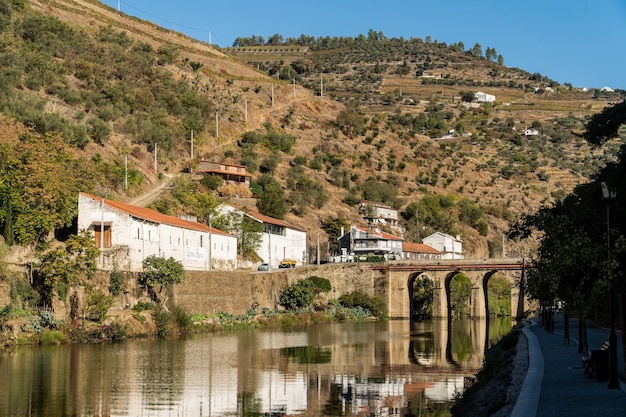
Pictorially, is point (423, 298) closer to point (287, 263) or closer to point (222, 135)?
point (287, 263)

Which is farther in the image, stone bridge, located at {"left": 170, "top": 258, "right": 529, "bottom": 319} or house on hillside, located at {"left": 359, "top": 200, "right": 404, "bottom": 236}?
house on hillside, located at {"left": 359, "top": 200, "right": 404, "bottom": 236}

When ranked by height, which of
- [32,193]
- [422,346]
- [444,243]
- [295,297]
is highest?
[444,243]

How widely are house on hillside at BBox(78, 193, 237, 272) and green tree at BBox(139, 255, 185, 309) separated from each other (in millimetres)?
903

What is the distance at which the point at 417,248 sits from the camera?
124 meters

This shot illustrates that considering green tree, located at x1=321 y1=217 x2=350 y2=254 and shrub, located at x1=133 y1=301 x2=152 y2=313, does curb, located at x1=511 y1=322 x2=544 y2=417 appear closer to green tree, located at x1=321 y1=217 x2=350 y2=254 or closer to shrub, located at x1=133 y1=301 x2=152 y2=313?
shrub, located at x1=133 y1=301 x2=152 y2=313

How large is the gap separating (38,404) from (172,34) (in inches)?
6039

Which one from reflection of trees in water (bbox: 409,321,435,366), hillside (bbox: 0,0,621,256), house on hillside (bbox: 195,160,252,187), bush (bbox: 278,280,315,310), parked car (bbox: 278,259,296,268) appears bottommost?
reflection of trees in water (bbox: 409,321,435,366)

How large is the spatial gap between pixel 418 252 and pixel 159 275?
5970cm

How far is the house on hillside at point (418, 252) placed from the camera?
12119cm

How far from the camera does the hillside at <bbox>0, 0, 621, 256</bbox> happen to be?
342 feet

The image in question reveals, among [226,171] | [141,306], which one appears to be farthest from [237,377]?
[226,171]

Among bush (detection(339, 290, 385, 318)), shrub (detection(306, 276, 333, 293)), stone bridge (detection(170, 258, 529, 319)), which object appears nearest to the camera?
stone bridge (detection(170, 258, 529, 319))

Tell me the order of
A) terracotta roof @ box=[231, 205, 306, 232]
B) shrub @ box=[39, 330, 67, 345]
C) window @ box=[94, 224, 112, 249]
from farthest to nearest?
1. terracotta roof @ box=[231, 205, 306, 232]
2. window @ box=[94, 224, 112, 249]
3. shrub @ box=[39, 330, 67, 345]

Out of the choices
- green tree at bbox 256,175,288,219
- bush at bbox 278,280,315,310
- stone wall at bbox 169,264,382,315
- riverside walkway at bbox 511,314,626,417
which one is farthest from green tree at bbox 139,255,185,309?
green tree at bbox 256,175,288,219
